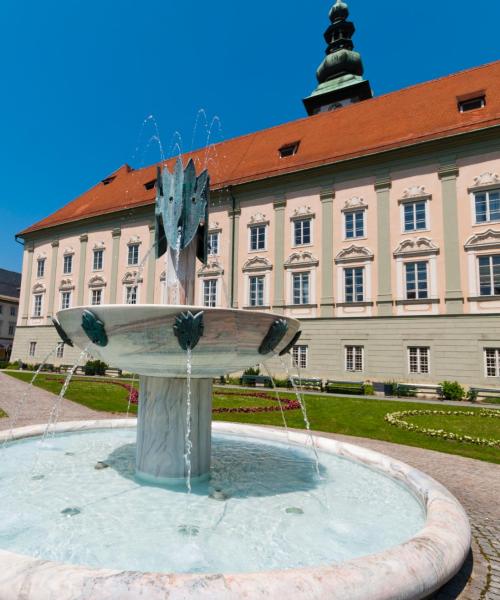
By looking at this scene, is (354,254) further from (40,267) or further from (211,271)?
(40,267)

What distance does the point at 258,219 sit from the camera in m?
27.9

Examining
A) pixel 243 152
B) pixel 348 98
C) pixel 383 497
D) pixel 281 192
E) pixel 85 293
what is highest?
pixel 348 98

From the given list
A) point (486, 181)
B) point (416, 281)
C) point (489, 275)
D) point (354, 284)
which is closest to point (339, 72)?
point (486, 181)

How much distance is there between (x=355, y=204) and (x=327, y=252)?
3302 mm

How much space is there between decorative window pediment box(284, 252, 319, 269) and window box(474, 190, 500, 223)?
29.6ft

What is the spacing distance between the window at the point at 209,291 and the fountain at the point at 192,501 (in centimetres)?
2262

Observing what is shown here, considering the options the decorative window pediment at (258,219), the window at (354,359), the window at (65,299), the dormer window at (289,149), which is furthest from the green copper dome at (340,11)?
the window at (65,299)

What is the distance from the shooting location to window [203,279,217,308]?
29.0 meters

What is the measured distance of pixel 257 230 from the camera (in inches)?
1105

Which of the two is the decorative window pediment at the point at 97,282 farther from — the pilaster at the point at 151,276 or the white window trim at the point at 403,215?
the white window trim at the point at 403,215

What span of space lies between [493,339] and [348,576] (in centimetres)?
2088

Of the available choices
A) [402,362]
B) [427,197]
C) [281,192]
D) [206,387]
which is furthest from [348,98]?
[206,387]

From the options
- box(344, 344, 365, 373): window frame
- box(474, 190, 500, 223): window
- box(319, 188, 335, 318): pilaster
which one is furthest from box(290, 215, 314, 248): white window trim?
box(474, 190, 500, 223): window

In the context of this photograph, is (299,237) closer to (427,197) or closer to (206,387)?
(427,197)
